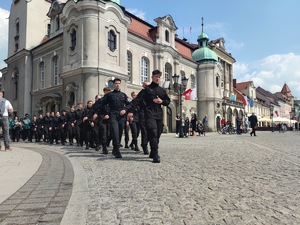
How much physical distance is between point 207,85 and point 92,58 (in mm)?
22333

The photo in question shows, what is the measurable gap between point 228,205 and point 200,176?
162 cm

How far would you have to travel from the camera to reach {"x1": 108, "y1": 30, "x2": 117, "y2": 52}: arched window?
80.2ft

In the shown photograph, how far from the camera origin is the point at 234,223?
2432 mm

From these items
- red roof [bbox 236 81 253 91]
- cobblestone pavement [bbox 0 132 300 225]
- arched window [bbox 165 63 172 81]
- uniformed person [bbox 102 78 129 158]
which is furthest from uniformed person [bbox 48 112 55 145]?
red roof [bbox 236 81 253 91]

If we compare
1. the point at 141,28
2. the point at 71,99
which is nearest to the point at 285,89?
the point at 141,28

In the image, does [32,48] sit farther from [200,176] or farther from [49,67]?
[200,176]

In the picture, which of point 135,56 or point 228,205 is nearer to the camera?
point 228,205

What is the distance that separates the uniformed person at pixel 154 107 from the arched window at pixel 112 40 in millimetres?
18804

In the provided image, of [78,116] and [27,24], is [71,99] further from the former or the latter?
[27,24]

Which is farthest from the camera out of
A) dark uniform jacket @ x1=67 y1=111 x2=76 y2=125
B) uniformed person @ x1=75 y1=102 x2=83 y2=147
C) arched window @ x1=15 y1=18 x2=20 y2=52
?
arched window @ x1=15 y1=18 x2=20 y2=52

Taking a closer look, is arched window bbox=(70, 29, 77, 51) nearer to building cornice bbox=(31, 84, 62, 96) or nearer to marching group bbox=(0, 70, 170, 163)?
building cornice bbox=(31, 84, 62, 96)

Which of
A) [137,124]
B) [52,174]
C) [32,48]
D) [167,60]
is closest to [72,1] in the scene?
[32,48]

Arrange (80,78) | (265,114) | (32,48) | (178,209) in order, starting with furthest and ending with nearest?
(265,114), (32,48), (80,78), (178,209)

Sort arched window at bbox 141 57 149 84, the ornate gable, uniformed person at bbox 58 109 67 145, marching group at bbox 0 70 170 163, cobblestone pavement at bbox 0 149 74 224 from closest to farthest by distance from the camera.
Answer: cobblestone pavement at bbox 0 149 74 224, marching group at bbox 0 70 170 163, uniformed person at bbox 58 109 67 145, arched window at bbox 141 57 149 84, the ornate gable
